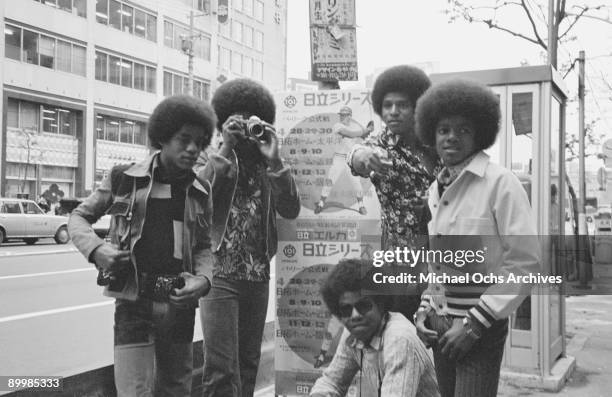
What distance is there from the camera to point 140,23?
1515 inches

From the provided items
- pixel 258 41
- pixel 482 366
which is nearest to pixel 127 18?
pixel 258 41

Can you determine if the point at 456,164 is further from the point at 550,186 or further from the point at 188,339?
the point at 550,186

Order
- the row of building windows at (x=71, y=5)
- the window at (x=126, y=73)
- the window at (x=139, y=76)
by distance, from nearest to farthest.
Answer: the row of building windows at (x=71, y=5) → the window at (x=126, y=73) → the window at (x=139, y=76)

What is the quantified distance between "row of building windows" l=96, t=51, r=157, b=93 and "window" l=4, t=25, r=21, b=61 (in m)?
5.35

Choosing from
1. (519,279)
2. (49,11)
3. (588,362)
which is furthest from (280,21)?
(519,279)

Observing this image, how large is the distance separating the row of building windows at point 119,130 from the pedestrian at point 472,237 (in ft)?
113

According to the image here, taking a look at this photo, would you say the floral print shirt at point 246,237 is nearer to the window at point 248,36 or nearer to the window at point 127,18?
the window at point 127,18

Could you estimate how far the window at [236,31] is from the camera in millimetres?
46872

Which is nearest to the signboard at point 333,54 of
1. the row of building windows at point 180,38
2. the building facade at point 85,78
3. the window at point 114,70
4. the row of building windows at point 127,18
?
the building facade at point 85,78

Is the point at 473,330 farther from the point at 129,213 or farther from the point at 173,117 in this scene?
the point at 173,117

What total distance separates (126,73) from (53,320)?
103ft

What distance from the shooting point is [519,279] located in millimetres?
2141

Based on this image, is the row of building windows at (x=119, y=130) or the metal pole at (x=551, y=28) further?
the row of building windows at (x=119, y=130)

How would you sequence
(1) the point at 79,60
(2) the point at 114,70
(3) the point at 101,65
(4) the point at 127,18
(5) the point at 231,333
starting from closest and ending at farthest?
(5) the point at 231,333, (1) the point at 79,60, (3) the point at 101,65, (2) the point at 114,70, (4) the point at 127,18
